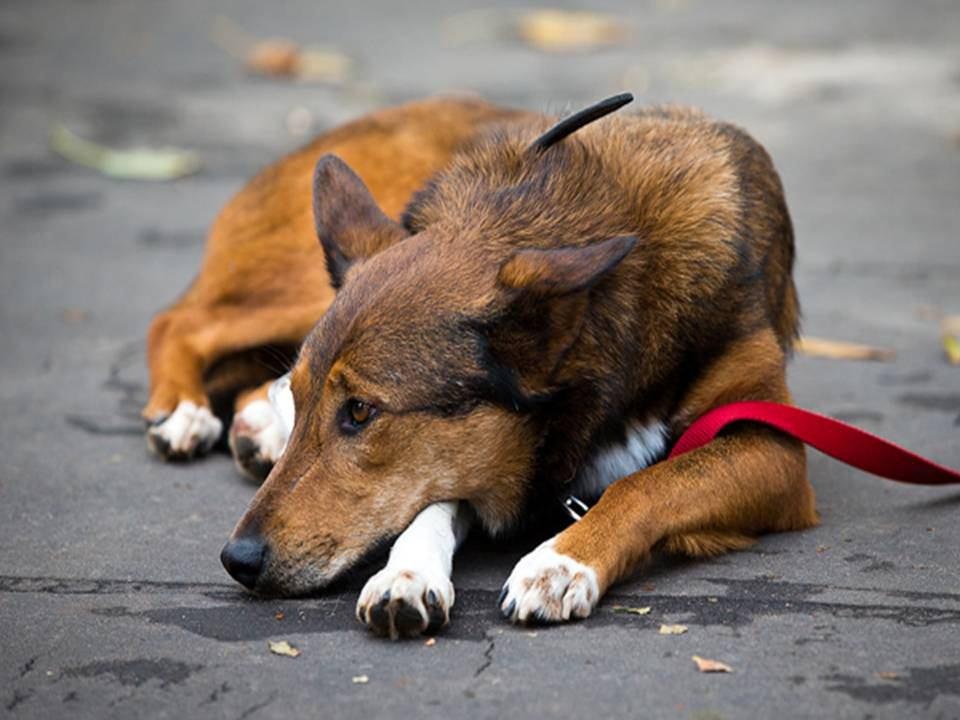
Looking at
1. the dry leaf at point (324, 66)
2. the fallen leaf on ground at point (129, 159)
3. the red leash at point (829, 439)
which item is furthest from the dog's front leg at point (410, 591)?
the dry leaf at point (324, 66)

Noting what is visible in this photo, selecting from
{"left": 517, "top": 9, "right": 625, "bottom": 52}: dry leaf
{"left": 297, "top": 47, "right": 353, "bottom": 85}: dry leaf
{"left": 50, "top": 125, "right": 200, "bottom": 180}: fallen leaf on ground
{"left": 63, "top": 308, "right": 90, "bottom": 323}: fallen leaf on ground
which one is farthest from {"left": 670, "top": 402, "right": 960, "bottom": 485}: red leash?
{"left": 517, "top": 9, "right": 625, "bottom": 52}: dry leaf

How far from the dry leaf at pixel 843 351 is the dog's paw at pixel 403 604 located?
9.17 ft

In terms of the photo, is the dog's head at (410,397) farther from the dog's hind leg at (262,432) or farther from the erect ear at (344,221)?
the dog's hind leg at (262,432)

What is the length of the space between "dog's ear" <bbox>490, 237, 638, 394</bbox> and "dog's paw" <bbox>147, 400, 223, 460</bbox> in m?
1.67

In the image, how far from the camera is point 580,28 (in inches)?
464

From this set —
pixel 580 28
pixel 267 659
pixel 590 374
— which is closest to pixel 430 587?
pixel 267 659

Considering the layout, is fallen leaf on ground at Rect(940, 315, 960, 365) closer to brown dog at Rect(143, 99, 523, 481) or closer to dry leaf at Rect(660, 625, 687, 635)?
brown dog at Rect(143, 99, 523, 481)

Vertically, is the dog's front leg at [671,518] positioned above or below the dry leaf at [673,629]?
above

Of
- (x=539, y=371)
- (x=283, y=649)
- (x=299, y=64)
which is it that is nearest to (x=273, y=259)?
(x=539, y=371)

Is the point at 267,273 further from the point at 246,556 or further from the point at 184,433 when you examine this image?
the point at 246,556

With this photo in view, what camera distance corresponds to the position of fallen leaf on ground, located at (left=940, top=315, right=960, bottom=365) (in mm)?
5797

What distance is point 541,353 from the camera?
3676 mm

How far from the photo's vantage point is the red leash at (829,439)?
4.04 metres

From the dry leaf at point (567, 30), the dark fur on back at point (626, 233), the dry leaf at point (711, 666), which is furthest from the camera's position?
the dry leaf at point (567, 30)
